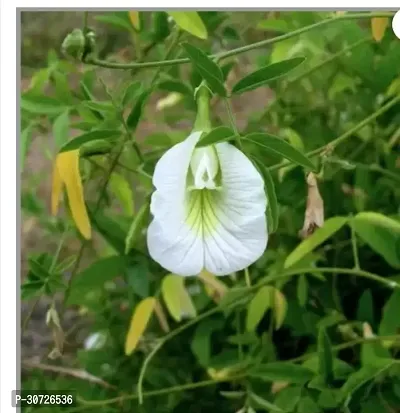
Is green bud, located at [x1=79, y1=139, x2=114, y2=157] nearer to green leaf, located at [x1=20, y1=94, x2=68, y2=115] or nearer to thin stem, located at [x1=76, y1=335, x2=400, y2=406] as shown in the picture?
green leaf, located at [x1=20, y1=94, x2=68, y2=115]

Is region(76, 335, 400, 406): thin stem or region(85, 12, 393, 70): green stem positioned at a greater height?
region(85, 12, 393, 70): green stem

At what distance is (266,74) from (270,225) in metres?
0.08

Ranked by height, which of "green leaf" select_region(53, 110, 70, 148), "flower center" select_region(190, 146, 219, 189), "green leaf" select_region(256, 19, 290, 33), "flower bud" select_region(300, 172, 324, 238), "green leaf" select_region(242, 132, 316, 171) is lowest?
"flower bud" select_region(300, 172, 324, 238)

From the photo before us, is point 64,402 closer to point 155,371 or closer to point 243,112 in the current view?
point 155,371

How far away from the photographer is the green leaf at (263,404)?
1.62 ft

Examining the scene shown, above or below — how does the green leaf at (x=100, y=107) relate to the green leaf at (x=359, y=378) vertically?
above

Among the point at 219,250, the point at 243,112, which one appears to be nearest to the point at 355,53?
the point at 243,112

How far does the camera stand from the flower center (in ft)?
1.28

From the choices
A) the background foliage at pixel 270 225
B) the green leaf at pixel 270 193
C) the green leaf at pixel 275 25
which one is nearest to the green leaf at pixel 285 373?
the background foliage at pixel 270 225

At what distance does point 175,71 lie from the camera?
1.88 ft

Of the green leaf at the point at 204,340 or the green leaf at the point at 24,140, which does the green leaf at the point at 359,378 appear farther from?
the green leaf at the point at 24,140

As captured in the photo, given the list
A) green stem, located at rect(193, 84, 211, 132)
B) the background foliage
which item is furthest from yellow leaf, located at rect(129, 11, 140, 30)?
green stem, located at rect(193, 84, 211, 132)

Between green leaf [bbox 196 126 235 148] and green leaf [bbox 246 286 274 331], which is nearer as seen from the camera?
green leaf [bbox 196 126 235 148]

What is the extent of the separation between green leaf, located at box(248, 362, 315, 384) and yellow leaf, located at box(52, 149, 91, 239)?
138mm
